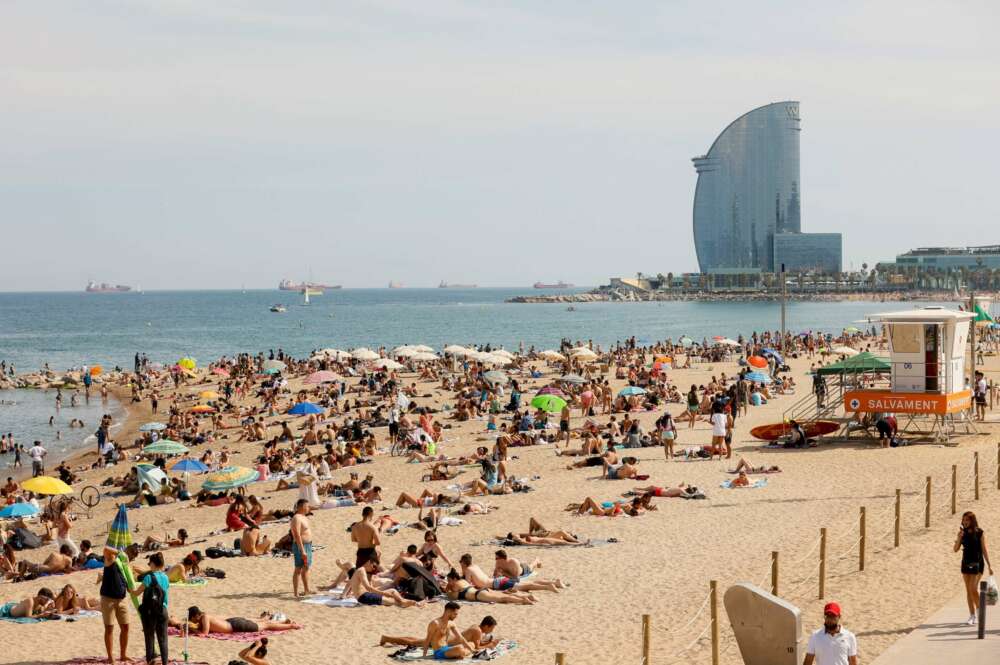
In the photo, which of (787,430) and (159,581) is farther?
(787,430)

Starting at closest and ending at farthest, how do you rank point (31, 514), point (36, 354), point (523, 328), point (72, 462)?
point (31, 514) < point (72, 462) < point (36, 354) < point (523, 328)

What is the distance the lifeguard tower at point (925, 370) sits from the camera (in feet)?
68.7

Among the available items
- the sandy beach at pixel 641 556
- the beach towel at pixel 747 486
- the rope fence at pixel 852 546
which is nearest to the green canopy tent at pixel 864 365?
the sandy beach at pixel 641 556

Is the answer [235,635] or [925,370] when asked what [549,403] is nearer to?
[925,370]

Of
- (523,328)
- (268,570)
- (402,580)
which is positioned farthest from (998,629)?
(523,328)

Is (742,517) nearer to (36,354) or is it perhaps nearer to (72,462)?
(72,462)

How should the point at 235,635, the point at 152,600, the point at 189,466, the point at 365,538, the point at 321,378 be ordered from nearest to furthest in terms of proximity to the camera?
1. the point at 152,600
2. the point at 235,635
3. the point at 365,538
4. the point at 189,466
5. the point at 321,378

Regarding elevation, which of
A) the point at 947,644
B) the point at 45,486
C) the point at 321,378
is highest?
the point at 321,378

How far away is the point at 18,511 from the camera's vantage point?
1725cm

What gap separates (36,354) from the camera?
78562mm

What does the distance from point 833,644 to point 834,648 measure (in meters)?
0.03

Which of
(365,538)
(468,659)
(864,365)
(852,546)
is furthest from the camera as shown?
(864,365)

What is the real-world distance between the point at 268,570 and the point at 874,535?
7628 mm

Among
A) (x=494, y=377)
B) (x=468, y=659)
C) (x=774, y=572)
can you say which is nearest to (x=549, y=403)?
(x=494, y=377)
